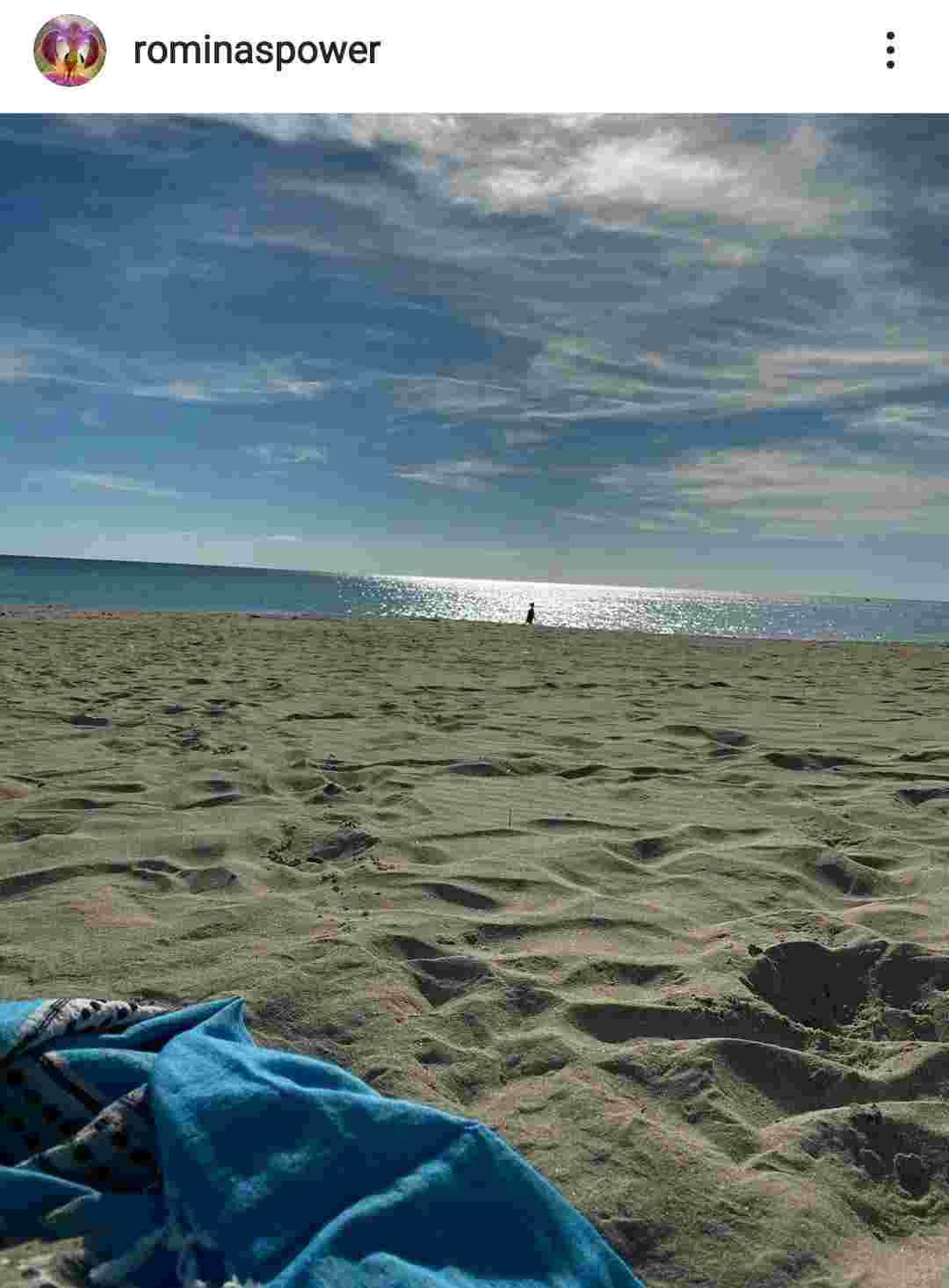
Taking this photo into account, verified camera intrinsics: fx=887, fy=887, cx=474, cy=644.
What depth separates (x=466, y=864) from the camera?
3486 mm

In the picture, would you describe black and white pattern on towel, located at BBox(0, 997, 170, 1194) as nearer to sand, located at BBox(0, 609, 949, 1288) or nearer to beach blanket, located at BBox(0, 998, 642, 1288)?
beach blanket, located at BBox(0, 998, 642, 1288)

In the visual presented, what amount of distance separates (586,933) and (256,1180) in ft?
5.03

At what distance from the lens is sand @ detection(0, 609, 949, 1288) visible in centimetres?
183

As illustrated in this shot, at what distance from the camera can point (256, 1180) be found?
1545 mm

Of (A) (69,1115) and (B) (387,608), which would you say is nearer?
(A) (69,1115)

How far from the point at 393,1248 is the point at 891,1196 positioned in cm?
103

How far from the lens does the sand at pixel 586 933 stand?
1831 mm

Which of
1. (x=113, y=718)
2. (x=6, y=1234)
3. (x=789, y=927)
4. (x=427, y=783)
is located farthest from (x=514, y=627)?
(x=6, y=1234)

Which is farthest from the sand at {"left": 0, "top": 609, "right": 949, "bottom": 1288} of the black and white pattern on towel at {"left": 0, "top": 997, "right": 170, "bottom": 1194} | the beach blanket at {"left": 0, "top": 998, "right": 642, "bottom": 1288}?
the black and white pattern on towel at {"left": 0, "top": 997, "right": 170, "bottom": 1194}

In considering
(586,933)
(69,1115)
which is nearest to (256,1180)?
(69,1115)

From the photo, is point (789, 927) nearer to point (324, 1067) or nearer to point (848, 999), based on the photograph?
point (848, 999)

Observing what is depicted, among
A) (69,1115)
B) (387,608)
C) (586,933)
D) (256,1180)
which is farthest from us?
(387,608)

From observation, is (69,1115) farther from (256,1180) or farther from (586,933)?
(586,933)

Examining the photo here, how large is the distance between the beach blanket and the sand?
0.86 ft
